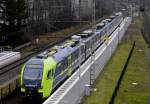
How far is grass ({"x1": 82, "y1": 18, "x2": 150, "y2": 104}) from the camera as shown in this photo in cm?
2414

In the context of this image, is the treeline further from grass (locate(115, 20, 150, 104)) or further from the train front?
the train front

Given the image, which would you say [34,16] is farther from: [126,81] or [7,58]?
[126,81]

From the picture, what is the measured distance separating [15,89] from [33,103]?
319 centimetres

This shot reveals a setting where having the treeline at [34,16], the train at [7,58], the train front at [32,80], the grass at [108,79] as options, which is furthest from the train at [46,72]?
the treeline at [34,16]

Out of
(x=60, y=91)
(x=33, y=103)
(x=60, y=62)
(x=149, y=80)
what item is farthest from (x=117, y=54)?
(x=60, y=91)

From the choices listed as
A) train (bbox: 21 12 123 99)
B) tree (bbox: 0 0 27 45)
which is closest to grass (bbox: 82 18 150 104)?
train (bbox: 21 12 123 99)

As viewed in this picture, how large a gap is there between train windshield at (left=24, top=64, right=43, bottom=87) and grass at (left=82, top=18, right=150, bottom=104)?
3007 mm

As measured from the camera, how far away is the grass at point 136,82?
80.8 ft

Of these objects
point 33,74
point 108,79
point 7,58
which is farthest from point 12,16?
point 33,74

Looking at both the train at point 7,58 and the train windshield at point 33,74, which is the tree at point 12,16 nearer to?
the train at point 7,58

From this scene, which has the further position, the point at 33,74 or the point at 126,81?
the point at 126,81

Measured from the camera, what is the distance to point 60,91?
773 inches

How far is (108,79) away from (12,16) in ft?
75.1

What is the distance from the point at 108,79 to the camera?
29578 mm
